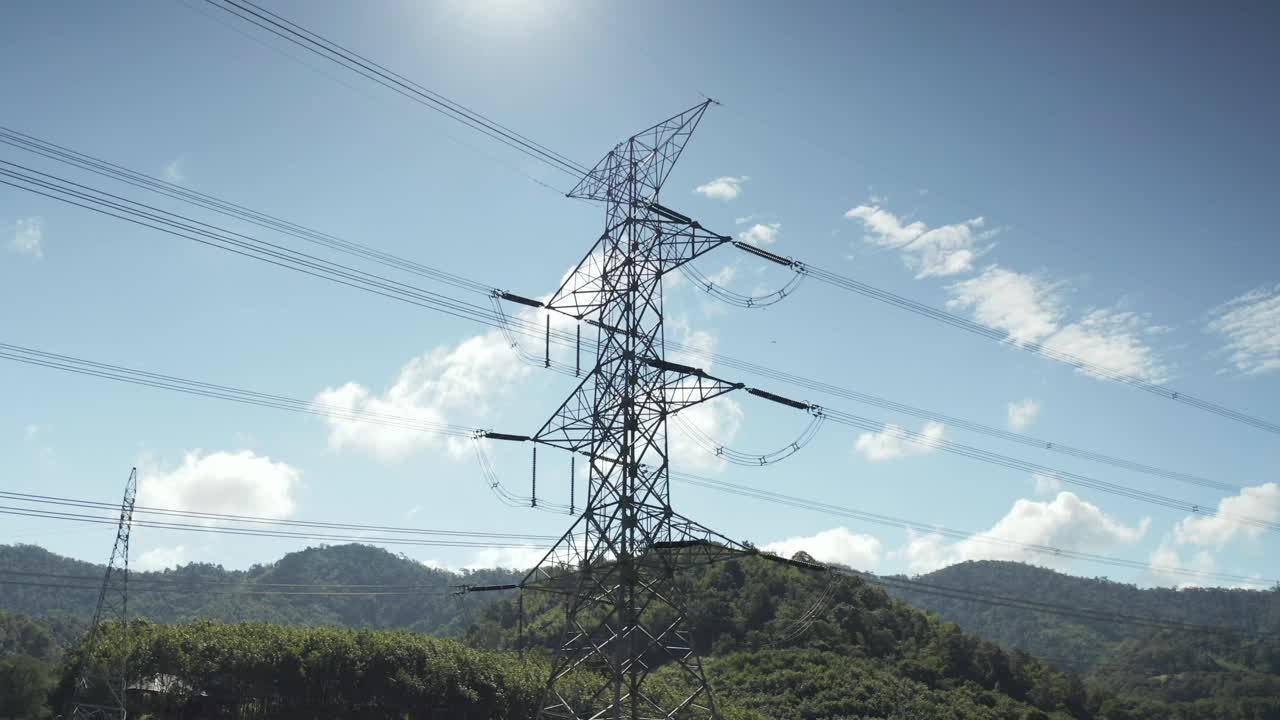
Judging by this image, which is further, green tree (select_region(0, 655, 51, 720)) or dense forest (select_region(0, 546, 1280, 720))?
green tree (select_region(0, 655, 51, 720))

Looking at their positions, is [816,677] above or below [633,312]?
below

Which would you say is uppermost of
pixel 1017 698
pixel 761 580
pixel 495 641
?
pixel 761 580

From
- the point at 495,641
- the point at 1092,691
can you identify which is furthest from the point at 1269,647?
the point at 495,641

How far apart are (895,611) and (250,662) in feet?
280

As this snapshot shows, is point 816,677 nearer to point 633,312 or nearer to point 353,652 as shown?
point 353,652

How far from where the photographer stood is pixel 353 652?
40250 millimetres

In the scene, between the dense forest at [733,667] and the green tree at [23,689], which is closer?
the dense forest at [733,667]

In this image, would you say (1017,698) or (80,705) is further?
(1017,698)

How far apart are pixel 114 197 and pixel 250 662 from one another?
2503 cm

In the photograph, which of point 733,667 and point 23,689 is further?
point 733,667

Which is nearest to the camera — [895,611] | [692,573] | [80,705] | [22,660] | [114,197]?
[114,197]

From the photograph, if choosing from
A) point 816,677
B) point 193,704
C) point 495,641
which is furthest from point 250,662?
point 495,641

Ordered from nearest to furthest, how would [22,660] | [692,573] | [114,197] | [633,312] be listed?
[114,197]
[633,312]
[22,660]
[692,573]

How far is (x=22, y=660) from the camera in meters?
59.7
